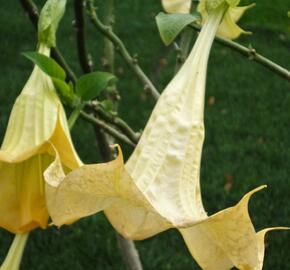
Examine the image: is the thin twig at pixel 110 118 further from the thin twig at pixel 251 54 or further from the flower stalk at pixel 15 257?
the flower stalk at pixel 15 257

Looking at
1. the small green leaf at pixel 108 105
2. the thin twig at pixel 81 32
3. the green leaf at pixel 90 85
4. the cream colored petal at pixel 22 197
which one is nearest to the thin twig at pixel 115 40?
the thin twig at pixel 81 32

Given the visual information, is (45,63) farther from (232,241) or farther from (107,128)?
(107,128)

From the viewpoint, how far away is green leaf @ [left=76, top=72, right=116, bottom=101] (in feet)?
3.25

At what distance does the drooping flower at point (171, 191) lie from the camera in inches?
22.2

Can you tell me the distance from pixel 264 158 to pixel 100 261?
4.21ft

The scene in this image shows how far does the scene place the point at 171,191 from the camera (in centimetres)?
66

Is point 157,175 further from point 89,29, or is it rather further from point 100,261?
point 89,29

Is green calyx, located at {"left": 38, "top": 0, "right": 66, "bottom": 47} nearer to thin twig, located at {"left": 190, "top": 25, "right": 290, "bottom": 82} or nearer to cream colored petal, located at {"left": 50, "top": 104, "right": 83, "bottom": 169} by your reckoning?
cream colored petal, located at {"left": 50, "top": 104, "right": 83, "bottom": 169}

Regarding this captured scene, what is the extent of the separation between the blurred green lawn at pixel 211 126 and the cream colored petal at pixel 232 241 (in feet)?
1.46

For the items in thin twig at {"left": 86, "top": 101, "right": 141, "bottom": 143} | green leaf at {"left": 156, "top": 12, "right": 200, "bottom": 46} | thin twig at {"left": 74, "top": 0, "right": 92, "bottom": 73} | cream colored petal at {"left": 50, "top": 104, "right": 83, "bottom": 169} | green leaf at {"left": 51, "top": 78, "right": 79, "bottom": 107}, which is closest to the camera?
cream colored petal at {"left": 50, "top": 104, "right": 83, "bottom": 169}

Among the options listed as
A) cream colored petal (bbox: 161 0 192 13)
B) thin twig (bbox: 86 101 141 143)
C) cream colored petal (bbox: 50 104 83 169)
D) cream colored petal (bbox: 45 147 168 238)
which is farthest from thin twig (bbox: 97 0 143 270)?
cream colored petal (bbox: 45 147 168 238)

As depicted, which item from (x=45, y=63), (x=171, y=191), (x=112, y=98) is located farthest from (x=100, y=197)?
(x=112, y=98)

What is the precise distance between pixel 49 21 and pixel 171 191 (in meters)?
0.34

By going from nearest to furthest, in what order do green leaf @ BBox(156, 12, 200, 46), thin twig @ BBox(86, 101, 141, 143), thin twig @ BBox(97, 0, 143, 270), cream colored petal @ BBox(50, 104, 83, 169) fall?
cream colored petal @ BBox(50, 104, 83, 169) < green leaf @ BBox(156, 12, 200, 46) < thin twig @ BBox(86, 101, 141, 143) < thin twig @ BBox(97, 0, 143, 270)
